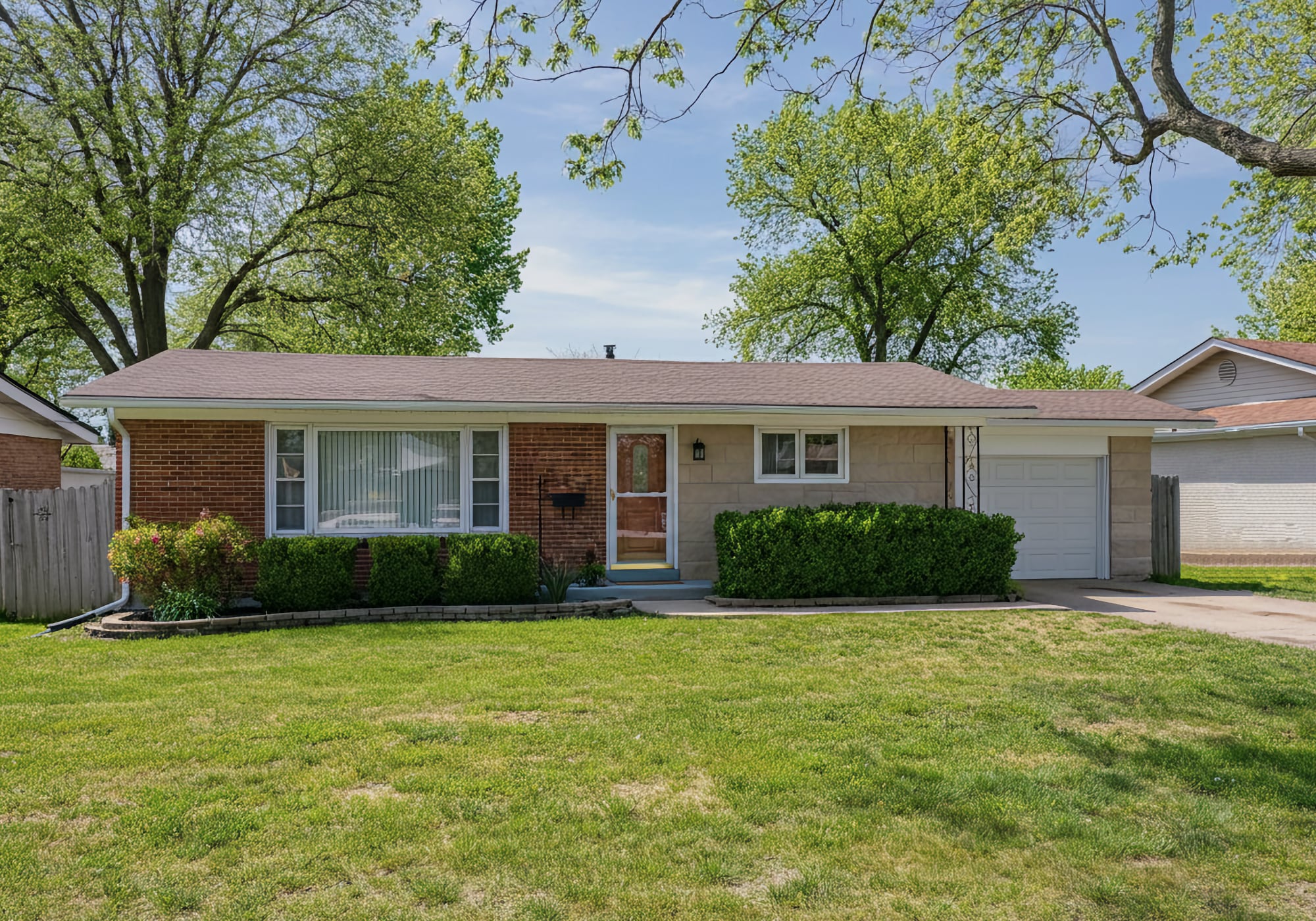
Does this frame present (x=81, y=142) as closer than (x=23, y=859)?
No

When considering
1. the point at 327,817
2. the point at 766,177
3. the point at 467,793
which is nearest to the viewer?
the point at 327,817

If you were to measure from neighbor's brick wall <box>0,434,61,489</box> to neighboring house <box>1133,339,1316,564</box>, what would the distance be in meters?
23.3

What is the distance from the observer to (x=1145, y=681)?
708 centimetres

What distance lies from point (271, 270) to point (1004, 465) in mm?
19247

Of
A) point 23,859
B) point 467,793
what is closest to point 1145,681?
point 467,793

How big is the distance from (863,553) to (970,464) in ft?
10.6

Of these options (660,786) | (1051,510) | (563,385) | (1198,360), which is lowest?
(660,786)

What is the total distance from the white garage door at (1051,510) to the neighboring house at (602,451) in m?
0.03

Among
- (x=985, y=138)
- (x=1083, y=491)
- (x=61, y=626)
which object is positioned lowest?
(x=61, y=626)

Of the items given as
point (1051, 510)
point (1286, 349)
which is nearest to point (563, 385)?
point (1051, 510)

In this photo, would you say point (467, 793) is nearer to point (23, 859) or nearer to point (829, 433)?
point (23, 859)

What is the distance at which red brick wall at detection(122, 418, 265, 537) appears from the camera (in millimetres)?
11094

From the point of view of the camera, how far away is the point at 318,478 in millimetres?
11742

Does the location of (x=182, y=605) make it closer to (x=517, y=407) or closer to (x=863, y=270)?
(x=517, y=407)
